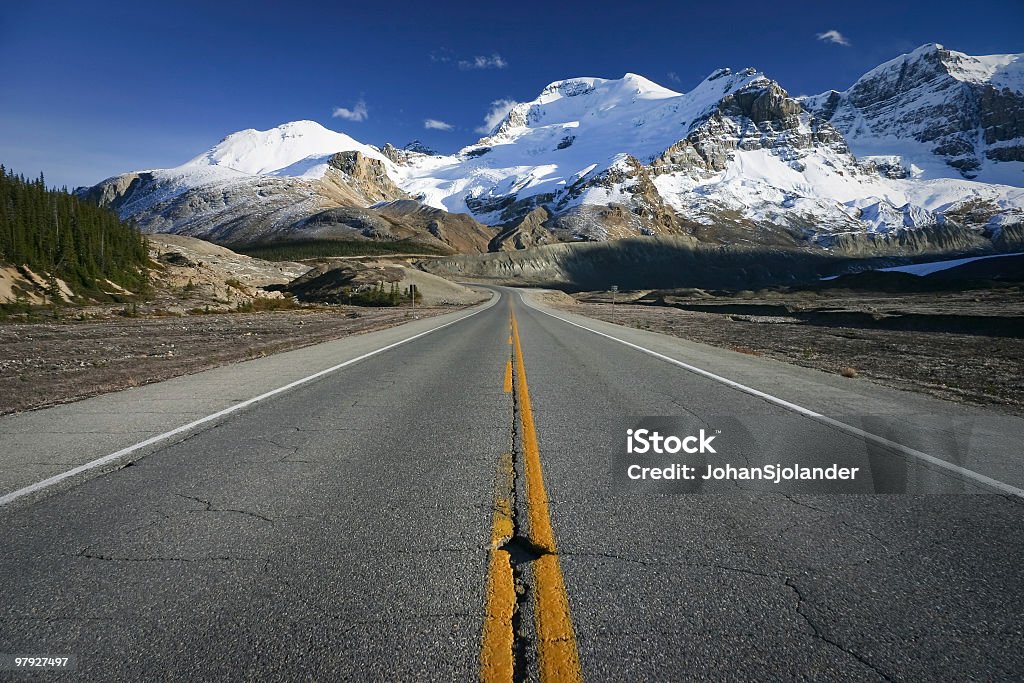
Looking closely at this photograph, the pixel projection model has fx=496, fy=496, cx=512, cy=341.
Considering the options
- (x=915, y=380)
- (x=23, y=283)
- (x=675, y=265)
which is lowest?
(x=915, y=380)

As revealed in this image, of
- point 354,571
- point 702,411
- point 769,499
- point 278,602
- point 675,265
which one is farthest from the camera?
point 675,265

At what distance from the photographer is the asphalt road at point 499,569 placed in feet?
7.43

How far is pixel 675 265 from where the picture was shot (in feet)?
526

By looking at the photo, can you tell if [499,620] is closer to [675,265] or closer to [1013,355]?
[1013,355]

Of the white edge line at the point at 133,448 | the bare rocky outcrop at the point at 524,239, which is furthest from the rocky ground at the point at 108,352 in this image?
the bare rocky outcrop at the point at 524,239

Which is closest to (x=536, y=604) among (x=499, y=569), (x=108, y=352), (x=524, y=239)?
(x=499, y=569)

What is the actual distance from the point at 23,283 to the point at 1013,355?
49.9 meters

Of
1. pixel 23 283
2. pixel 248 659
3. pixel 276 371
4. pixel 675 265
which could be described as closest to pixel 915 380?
pixel 248 659

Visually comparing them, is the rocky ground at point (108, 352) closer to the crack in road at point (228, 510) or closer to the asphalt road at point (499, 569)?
the asphalt road at point (499, 569)

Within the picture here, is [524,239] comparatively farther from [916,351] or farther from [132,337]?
[916,351]

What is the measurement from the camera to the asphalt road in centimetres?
227

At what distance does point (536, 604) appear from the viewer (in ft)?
8.54

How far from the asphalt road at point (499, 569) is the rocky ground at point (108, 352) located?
5.32 meters

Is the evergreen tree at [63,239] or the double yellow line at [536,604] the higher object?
the evergreen tree at [63,239]
